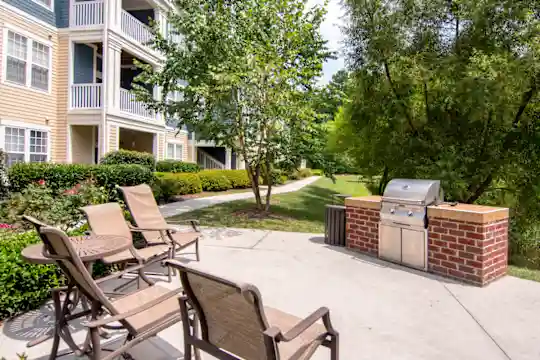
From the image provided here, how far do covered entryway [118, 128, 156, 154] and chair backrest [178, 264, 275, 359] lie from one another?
16082 millimetres

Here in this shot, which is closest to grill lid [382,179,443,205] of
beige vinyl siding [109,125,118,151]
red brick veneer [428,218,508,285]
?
red brick veneer [428,218,508,285]

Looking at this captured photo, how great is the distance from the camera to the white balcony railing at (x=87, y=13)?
12.8m

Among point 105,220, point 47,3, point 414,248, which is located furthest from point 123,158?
point 414,248

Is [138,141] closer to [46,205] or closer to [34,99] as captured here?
[34,99]

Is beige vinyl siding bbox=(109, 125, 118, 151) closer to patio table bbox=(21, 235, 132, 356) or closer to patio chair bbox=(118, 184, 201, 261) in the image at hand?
patio chair bbox=(118, 184, 201, 261)

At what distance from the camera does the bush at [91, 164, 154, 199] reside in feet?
31.3

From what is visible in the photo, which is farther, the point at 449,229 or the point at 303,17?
the point at 303,17

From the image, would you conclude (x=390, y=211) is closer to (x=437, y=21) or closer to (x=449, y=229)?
(x=449, y=229)

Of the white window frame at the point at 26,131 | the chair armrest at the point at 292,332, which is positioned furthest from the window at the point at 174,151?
A: the chair armrest at the point at 292,332

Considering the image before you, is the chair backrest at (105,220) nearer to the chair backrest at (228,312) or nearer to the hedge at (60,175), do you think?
the chair backrest at (228,312)

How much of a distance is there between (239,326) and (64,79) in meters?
14.0

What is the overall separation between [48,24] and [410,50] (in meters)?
12.5

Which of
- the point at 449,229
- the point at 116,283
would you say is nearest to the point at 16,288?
the point at 116,283

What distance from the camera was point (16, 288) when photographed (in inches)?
131
